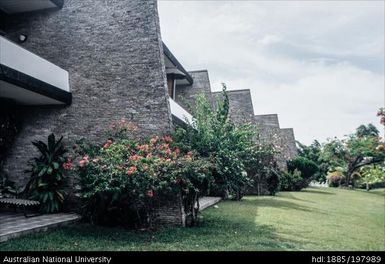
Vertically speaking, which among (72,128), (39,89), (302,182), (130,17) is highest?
(130,17)

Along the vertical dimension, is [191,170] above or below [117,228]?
above

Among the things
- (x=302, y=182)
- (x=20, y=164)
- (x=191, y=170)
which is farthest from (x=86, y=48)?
(x=302, y=182)

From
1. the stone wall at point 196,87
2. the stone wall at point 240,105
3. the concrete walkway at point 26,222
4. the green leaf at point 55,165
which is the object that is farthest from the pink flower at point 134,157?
the stone wall at point 240,105

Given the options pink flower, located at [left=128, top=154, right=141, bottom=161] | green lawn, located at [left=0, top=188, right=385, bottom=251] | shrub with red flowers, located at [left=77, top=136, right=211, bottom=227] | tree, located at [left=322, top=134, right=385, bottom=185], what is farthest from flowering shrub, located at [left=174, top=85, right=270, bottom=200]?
tree, located at [left=322, top=134, right=385, bottom=185]

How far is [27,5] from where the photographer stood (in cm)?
996

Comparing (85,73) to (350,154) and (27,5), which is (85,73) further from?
(350,154)

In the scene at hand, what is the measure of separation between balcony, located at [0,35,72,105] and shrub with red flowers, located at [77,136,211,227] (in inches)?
83.1

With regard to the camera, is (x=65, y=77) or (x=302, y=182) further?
(x=302, y=182)

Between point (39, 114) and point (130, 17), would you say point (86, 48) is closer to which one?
point (130, 17)

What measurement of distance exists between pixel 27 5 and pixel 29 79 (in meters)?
3.65

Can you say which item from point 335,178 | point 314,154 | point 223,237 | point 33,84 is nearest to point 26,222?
point 33,84

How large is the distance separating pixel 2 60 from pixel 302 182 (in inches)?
977

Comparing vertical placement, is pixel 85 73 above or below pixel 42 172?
above
